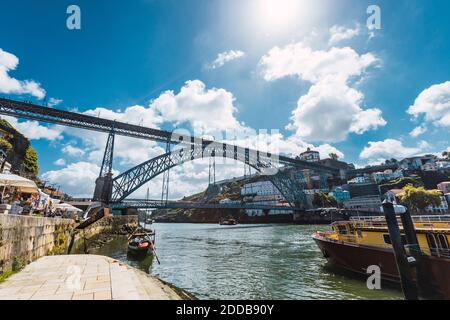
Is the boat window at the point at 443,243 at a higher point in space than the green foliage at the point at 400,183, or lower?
lower

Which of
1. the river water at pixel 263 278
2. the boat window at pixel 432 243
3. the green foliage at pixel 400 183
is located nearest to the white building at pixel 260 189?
the green foliage at pixel 400 183

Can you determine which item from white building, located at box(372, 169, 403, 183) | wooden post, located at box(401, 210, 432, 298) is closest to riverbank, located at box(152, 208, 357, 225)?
white building, located at box(372, 169, 403, 183)

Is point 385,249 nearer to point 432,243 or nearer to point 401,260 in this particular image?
point 432,243

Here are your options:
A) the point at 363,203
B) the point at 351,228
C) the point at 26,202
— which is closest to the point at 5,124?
the point at 26,202

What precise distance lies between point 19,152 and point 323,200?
69.4 meters

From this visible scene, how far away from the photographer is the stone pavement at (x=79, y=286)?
489 centimetres

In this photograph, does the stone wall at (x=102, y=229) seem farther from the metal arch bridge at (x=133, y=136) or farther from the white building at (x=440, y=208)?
the white building at (x=440, y=208)

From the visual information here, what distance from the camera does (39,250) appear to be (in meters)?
10.8

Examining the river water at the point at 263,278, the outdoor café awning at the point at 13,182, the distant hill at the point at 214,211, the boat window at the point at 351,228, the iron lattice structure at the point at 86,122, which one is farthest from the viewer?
the distant hill at the point at 214,211

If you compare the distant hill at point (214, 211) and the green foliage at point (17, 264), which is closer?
the green foliage at point (17, 264)

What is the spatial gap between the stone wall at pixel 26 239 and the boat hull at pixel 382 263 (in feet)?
42.4

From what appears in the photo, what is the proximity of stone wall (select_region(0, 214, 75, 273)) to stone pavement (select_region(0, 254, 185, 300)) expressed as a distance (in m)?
0.65

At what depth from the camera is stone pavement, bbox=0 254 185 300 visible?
193 inches

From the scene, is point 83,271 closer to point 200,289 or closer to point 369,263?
point 200,289
